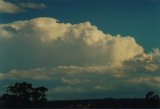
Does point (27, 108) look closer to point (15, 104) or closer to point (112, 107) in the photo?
point (15, 104)

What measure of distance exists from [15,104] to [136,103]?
13.8 ft

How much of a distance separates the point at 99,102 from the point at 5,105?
10.4 feet

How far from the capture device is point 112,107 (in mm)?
16938

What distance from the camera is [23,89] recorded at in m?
16.8

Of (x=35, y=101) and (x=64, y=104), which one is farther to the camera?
(x=35, y=101)

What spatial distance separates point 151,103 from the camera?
663 inches

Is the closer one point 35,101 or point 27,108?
point 27,108

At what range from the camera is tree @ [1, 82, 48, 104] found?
16312mm

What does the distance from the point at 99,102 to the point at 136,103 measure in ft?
4.45

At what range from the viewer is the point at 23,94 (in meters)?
18.2

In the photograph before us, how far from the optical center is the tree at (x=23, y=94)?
16.3 meters

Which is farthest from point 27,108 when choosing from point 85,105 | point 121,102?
point 121,102

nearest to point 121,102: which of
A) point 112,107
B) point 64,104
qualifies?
point 112,107

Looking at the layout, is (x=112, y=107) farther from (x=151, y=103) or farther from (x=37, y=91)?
(x=37, y=91)
